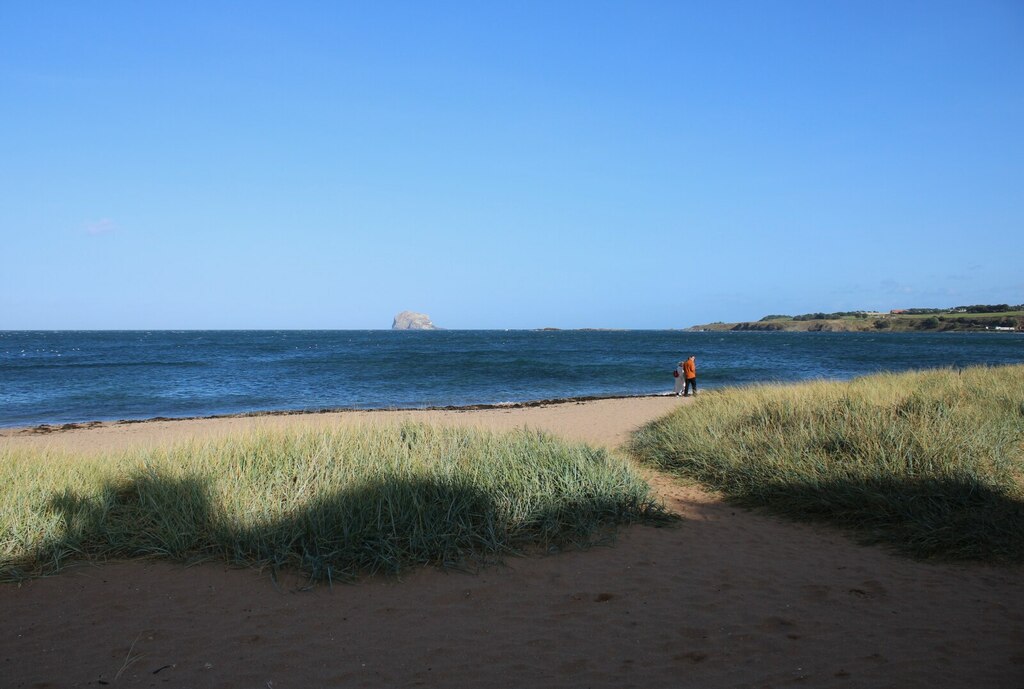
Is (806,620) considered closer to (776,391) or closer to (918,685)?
(918,685)

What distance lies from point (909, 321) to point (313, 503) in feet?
494

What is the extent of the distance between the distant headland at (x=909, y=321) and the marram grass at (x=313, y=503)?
431 ft

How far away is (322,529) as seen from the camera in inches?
231

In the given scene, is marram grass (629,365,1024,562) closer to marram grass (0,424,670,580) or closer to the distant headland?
marram grass (0,424,670,580)

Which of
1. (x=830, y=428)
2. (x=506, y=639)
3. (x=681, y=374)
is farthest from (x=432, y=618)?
(x=681, y=374)

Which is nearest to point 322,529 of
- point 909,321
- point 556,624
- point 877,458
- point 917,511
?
point 556,624

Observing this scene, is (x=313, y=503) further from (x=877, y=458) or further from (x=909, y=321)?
(x=909, y=321)

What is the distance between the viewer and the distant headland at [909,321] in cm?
12250

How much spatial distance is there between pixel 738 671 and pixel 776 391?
8467 mm

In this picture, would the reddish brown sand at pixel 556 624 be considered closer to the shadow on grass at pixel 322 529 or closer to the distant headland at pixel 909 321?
the shadow on grass at pixel 322 529

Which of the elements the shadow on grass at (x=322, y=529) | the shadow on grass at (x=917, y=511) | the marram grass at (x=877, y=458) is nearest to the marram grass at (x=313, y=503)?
the shadow on grass at (x=322, y=529)

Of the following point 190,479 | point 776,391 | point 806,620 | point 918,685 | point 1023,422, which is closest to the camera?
point 918,685

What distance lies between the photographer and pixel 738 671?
402 cm

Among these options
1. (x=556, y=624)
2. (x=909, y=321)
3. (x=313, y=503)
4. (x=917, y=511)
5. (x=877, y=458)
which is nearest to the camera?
(x=556, y=624)
